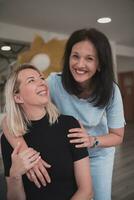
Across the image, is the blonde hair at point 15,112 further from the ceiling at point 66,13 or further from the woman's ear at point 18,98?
the ceiling at point 66,13

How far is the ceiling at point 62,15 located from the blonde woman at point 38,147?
1.91m

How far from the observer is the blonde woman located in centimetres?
116

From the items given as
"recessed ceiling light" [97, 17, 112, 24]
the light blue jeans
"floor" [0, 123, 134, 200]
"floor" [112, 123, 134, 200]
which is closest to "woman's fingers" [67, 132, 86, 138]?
the light blue jeans

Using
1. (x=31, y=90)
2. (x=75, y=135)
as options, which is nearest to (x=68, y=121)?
(x=75, y=135)

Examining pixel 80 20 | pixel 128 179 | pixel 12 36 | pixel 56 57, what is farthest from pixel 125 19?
pixel 128 179

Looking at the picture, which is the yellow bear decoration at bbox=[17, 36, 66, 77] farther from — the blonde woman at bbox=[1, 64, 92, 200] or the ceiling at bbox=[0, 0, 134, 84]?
the blonde woman at bbox=[1, 64, 92, 200]

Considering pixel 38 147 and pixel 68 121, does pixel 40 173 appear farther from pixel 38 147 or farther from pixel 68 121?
pixel 68 121

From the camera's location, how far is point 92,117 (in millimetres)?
1417

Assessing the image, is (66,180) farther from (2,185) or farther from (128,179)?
(128,179)

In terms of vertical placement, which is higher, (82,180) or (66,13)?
(66,13)

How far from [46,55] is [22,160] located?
2515 mm

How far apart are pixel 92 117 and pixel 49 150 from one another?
1.09ft

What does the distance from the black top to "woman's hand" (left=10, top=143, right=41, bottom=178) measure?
0.05 m

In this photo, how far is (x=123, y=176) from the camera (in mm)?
3426
